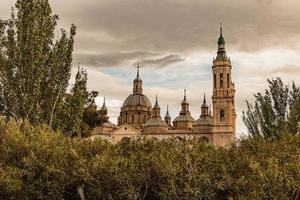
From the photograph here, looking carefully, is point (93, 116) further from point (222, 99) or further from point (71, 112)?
point (222, 99)

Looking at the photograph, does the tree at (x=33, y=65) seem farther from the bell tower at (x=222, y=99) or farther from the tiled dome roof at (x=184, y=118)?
the tiled dome roof at (x=184, y=118)

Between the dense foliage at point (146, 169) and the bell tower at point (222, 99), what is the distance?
65.3m

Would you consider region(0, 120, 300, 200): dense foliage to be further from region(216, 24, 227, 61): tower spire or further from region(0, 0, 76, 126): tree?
region(216, 24, 227, 61): tower spire

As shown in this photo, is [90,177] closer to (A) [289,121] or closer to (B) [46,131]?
(B) [46,131]

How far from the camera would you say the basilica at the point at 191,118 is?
82.2 m

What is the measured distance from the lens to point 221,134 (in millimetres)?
81625

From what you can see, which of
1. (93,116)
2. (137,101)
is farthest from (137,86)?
(93,116)

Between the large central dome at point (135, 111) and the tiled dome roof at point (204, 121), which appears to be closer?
the tiled dome roof at point (204, 121)

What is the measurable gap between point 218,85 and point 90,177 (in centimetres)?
7009

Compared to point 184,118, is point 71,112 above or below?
Result: below

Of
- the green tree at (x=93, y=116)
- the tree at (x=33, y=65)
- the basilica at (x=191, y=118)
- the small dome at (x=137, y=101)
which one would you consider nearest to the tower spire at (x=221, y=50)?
the basilica at (x=191, y=118)

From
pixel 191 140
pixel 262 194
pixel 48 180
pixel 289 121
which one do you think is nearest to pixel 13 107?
pixel 48 180

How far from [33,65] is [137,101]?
73463mm

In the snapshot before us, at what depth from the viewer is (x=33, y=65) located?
73.0 feet
